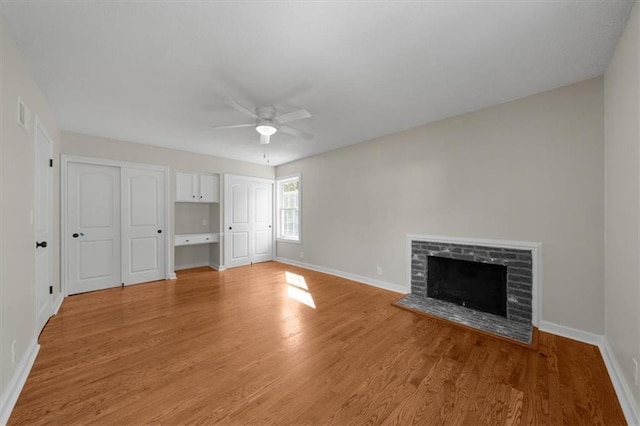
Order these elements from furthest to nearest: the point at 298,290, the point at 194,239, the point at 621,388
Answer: the point at 194,239 → the point at 298,290 → the point at 621,388

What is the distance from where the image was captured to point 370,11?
5.26ft

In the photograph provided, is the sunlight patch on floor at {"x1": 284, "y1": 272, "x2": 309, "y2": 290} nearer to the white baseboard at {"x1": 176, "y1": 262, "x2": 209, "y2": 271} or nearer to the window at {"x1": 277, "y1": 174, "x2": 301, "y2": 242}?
the window at {"x1": 277, "y1": 174, "x2": 301, "y2": 242}

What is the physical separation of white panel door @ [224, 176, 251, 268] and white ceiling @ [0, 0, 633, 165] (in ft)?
8.27

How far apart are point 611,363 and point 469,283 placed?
1.35 meters

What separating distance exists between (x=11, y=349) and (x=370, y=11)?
3404 mm

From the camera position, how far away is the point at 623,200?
6.06 ft

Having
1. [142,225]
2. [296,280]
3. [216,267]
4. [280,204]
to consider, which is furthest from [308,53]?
[216,267]

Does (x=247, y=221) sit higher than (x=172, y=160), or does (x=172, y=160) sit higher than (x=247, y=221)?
(x=172, y=160)

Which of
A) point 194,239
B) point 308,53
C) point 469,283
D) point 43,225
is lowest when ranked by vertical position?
point 469,283

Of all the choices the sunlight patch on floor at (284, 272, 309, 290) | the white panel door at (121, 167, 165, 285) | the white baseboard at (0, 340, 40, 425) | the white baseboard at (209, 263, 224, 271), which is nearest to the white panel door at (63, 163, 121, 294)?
the white panel door at (121, 167, 165, 285)

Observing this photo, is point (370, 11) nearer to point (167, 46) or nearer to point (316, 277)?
point (167, 46)

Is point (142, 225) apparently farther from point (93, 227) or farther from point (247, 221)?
point (247, 221)

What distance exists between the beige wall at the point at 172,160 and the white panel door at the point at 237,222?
0.64 ft

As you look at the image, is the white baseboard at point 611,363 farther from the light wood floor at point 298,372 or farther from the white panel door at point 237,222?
the white panel door at point 237,222
